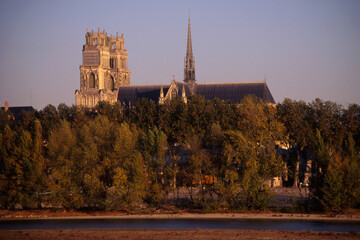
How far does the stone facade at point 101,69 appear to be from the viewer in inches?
6422

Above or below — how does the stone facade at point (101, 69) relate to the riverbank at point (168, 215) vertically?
above

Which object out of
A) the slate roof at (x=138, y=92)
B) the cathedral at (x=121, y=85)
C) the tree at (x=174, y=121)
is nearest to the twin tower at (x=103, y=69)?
the cathedral at (x=121, y=85)

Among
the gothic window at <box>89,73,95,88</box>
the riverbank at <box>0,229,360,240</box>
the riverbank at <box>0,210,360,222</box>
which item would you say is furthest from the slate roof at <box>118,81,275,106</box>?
the riverbank at <box>0,229,360,240</box>

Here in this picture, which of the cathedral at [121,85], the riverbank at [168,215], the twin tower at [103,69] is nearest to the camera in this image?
the riverbank at [168,215]

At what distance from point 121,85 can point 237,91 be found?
44.2 meters

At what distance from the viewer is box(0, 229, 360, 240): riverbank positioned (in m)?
43.5

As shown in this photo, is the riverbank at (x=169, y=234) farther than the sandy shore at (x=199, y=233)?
No

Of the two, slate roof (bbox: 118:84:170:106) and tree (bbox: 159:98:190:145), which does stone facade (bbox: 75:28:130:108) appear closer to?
slate roof (bbox: 118:84:170:106)

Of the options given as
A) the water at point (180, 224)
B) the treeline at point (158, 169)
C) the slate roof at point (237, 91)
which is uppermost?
the slate roof at point (237, 91)

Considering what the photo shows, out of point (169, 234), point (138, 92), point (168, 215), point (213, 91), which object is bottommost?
point (168, 215)

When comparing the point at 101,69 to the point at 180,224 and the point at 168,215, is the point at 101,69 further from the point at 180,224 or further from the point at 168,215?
the point at 180,224

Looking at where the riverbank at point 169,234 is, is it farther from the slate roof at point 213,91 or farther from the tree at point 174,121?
the slate roof at point 213,91

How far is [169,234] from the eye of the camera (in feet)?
149

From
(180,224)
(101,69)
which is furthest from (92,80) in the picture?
(180,224)
